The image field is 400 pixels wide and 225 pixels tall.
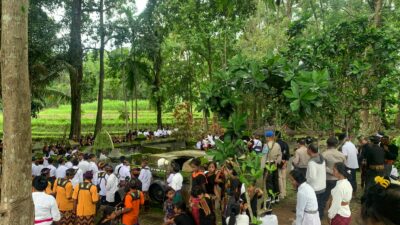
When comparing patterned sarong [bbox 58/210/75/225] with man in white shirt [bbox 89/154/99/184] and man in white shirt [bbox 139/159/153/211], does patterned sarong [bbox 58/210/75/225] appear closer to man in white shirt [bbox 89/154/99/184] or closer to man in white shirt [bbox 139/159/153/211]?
man in white shirt [bbox 89/154/99/184]

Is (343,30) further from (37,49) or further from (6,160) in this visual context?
(37,49)

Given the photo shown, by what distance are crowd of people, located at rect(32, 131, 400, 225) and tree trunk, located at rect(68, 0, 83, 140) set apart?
1117cm

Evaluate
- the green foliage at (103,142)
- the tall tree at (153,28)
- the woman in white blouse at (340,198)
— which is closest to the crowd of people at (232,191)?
the woman in white blouse at (340,198)

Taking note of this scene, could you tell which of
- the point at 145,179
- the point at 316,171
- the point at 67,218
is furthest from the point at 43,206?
the point at 316,171

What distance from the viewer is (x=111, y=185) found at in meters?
8.45

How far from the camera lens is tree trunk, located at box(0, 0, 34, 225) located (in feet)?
12.6

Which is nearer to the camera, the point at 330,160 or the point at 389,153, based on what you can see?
the point at 330,160

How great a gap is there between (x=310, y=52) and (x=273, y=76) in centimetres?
339

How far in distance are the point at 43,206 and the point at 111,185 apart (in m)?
2.80

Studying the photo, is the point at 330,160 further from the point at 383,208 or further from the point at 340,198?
the point at 383,208

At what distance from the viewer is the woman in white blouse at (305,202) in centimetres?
531

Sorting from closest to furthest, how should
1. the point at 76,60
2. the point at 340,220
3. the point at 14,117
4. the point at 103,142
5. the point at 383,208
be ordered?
the point at 383,208 < the point at 14,117 < the point at 340,220 < the point at 103,142 < the point at 76,60

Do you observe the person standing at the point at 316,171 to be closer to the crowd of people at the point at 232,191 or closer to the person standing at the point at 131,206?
the crowd of people at the point at 232,191

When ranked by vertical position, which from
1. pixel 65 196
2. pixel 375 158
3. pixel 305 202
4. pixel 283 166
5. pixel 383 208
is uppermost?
pixel 383 208
